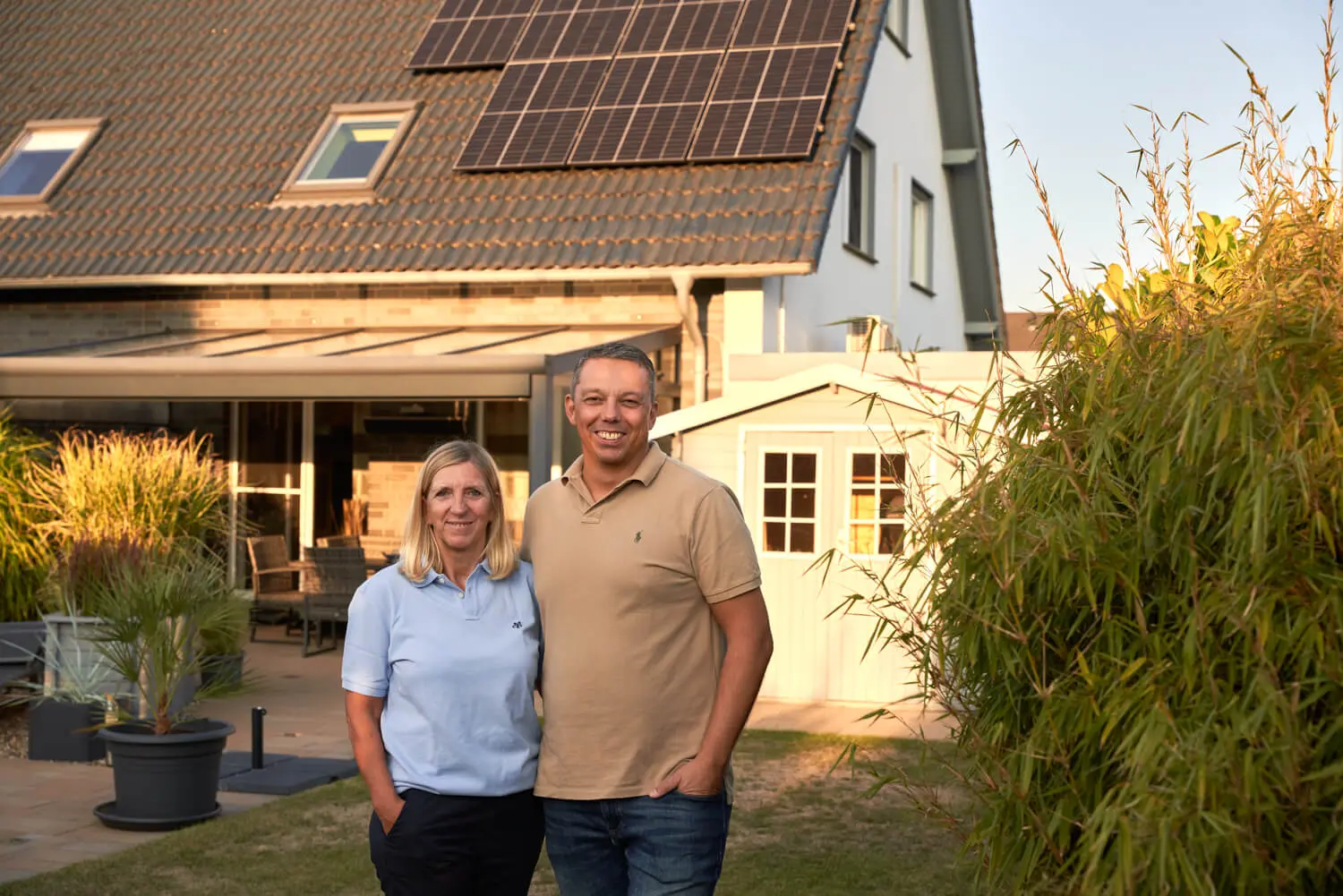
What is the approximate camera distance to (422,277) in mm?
13516

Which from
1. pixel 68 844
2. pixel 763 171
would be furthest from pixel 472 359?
pixel 68 844

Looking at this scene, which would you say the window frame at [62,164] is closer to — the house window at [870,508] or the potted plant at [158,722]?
the potted plant at [158,722]

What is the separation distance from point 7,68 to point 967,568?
16675 millimetres

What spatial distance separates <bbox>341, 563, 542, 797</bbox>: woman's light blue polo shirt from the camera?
3.77 metres

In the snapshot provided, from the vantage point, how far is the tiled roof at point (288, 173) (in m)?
13.1

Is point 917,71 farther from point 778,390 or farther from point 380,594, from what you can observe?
point 380,594

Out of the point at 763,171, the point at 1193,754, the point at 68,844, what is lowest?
the point at 68,844

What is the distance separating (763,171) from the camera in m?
13.2

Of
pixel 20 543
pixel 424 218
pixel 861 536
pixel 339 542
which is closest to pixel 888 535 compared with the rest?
pixel 861 536

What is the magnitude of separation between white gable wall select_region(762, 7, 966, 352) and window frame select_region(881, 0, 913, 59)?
0.09 meters

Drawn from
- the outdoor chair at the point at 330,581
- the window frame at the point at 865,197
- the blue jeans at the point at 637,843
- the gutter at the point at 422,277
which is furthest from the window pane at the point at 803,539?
the blue jeans at the point at 637,843

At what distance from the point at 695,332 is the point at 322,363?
286 cm

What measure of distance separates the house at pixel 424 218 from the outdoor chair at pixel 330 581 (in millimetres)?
1311

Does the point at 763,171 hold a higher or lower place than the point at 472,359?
higher
